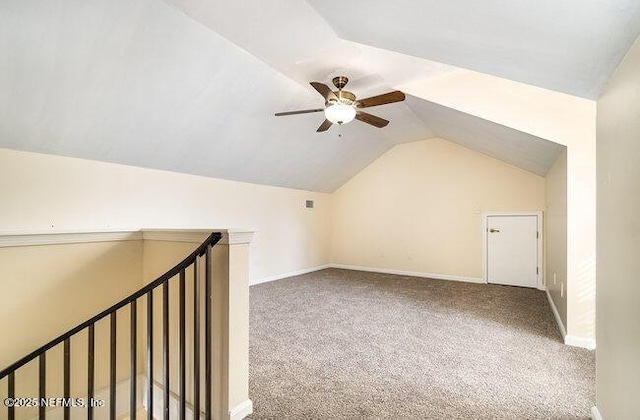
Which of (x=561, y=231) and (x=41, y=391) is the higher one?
(x=561, y=231)

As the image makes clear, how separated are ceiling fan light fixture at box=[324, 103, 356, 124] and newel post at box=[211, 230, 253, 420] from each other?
1.82 meters

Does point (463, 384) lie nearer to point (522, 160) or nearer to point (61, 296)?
point (61, 296)

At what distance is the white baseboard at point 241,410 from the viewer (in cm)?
170

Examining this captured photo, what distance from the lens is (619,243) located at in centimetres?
126

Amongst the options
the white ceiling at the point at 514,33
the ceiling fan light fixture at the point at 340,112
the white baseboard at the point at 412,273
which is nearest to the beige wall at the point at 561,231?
the white ceiling at the point at 514,33

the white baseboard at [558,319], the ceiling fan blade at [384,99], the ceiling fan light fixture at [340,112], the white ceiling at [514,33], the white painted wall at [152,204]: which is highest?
the ceiling fan blade at [384,99]

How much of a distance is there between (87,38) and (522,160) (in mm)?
5031

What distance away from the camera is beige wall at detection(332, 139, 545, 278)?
5.24 meters

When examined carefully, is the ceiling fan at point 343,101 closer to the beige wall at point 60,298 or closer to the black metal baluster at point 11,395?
the beige wall at point 60,298

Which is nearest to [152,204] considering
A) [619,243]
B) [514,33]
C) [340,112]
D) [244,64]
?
[244,64]

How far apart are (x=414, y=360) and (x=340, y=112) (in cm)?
239

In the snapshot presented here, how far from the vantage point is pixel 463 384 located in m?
2.10

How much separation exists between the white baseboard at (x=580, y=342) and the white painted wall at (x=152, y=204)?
4269 mm

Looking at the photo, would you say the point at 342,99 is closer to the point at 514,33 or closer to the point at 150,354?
the point at 514,33
